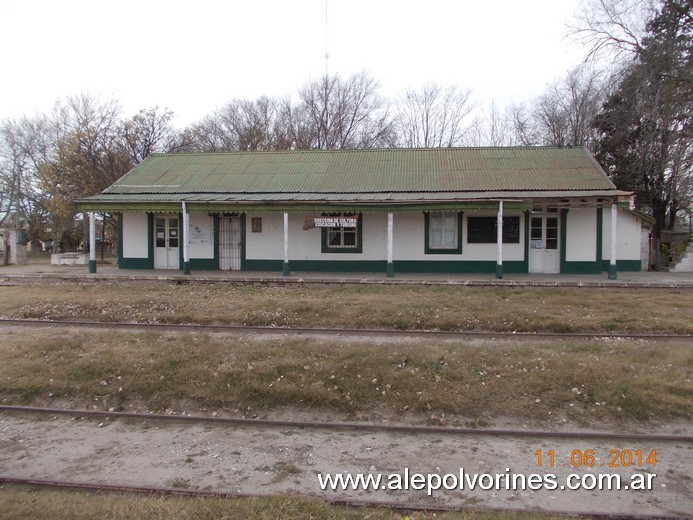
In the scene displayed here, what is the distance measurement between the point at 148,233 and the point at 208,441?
52.1ft

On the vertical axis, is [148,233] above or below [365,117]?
below

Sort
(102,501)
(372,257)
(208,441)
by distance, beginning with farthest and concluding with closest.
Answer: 1. (372,257)
2. (208,441)
3. (102,501)

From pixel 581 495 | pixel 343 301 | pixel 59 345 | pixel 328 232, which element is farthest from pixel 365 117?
pixel 581 495

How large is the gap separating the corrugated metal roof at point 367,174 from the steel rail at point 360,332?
8.28 meters

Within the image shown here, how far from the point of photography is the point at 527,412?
208 inches

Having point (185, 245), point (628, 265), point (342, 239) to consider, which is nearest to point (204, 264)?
point (185, 245)

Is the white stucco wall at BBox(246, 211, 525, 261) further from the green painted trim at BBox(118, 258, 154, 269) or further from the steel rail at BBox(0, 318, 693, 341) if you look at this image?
the steel rail at BBox(0, 318, 693, 341)

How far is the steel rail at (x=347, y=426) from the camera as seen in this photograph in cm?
463

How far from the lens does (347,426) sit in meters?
4.91

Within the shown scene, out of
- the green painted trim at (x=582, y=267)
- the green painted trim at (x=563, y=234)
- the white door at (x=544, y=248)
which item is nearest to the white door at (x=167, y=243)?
the white door at (x=544, y=248)

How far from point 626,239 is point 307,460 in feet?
62.6

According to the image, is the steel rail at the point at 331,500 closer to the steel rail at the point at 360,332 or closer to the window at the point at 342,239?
the steel rail at the point at 360,332

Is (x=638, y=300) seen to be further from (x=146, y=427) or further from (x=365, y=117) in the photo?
(x=365, y=117)

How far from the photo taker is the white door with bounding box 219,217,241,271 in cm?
1831
